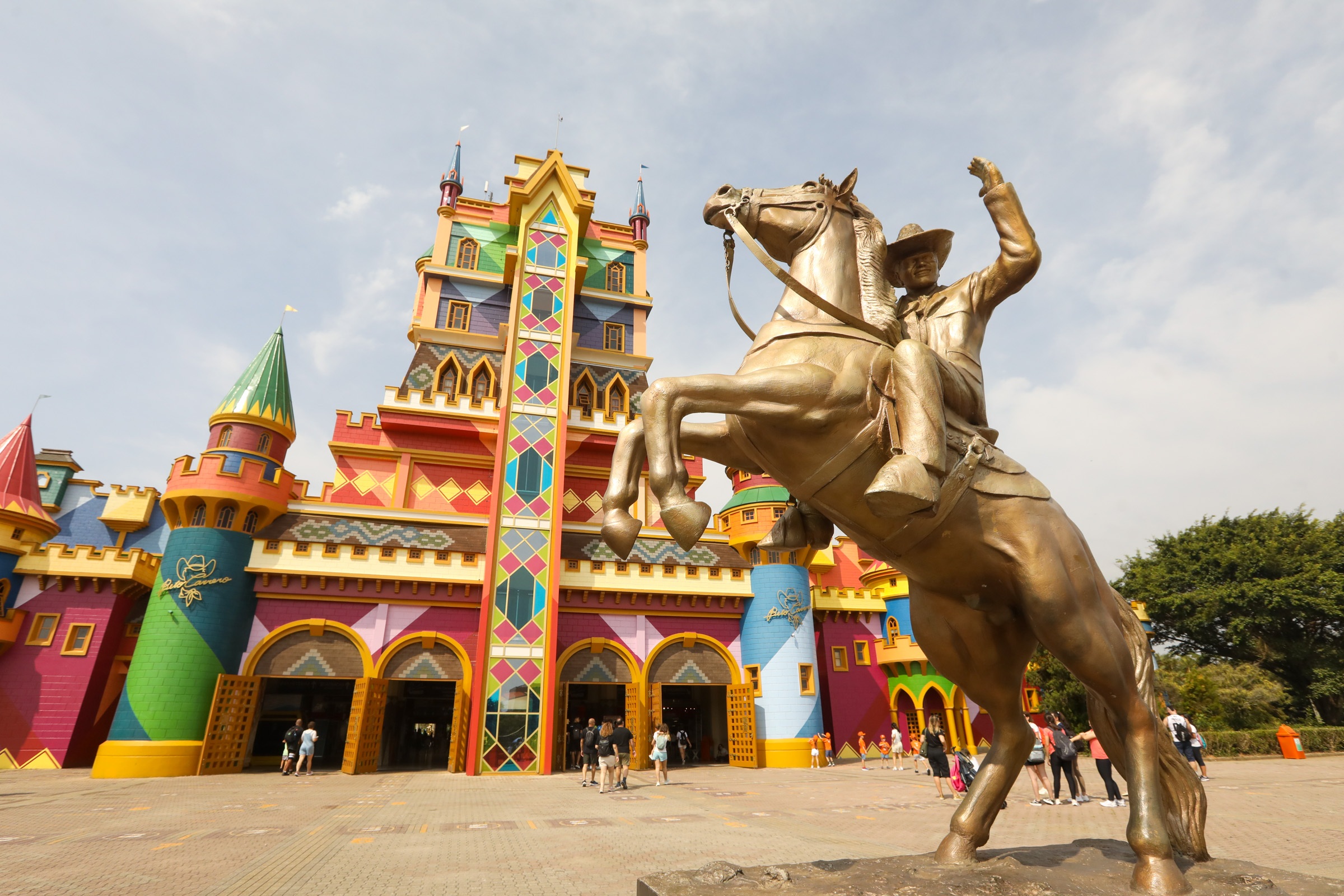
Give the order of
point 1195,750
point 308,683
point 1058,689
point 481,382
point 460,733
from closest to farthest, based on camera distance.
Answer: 1. point 1195,750
2. point 460,733
3. point 308,683
4. point 1058,689
5. point 481,382

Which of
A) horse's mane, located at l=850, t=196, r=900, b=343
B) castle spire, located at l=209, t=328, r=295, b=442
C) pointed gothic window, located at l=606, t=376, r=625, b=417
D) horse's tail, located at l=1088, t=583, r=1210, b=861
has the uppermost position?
pointed gothic window, located at l=606, t=376, r=625, b=417

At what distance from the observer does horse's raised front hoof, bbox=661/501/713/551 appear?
8.70 feet

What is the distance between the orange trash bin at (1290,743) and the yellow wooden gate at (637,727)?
810 inches

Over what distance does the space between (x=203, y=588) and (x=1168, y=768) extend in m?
20.1

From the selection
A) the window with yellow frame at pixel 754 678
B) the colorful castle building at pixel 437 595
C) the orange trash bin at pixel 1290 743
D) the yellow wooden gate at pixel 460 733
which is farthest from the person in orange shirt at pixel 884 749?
the yellow wooden gate at pixel 460 733

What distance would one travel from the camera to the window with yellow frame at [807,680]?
2072 centimetres

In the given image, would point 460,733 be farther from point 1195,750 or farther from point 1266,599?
point 1266,599

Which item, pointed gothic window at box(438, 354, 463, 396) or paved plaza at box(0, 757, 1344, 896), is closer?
paved plaza at box(0, 757, 1344, 896)

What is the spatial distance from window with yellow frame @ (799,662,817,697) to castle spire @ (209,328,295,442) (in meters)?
16.6

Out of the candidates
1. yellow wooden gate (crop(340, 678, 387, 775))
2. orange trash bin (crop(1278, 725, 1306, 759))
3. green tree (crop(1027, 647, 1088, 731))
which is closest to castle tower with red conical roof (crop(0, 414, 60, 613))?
yellow wooden gate (crop(340, 678, 387, 775))

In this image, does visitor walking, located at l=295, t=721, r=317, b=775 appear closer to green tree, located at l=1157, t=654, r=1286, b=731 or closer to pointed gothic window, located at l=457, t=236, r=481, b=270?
pointed gothic window, located at l=457, t=236, r=481, b=270

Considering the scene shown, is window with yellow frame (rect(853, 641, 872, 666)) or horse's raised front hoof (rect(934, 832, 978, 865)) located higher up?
window with yellow frame (rect(853, 641, 872, 666))

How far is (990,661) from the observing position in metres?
3.60

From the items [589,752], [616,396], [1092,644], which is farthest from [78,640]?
[1092,644]
